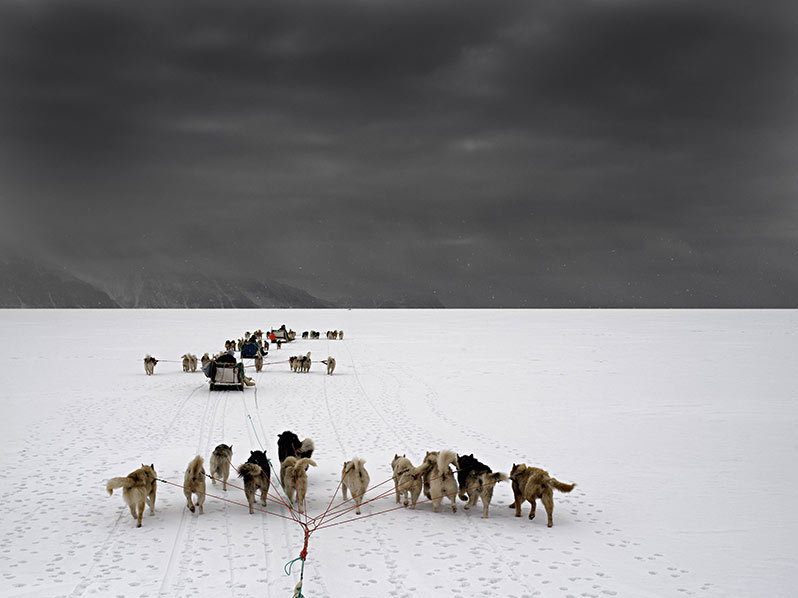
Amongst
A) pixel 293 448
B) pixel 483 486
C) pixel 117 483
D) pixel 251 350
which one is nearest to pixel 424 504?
pixel 483 486

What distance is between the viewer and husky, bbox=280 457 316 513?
7.27 m

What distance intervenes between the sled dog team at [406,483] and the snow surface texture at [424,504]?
22cm

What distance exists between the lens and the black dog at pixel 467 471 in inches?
292

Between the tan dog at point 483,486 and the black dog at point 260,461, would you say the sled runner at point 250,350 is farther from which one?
the tan dog at point 483,486

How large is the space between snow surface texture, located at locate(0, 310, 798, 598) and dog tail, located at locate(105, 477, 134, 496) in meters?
0.51

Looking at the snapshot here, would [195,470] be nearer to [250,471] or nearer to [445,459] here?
[250,471]

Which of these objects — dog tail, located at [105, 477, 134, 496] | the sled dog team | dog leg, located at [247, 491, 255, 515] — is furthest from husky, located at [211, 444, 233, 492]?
dog tail, located at [105, 477, 134, 496]

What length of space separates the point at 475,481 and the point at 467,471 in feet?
0.75

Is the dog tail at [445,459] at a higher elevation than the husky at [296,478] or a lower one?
higher

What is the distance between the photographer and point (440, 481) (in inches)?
287

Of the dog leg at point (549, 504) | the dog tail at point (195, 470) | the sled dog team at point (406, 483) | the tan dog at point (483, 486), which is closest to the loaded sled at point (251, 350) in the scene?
the sled dog team at point (406, 483)

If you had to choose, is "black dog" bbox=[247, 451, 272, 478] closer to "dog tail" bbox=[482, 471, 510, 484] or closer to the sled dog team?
the sled dog team

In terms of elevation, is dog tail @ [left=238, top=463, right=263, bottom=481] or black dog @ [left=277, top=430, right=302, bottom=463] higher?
black dog @ [left=277, top=430, right=302, bottom=463]

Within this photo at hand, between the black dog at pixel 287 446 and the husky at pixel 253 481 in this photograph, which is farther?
the black dog at pixel 287 446
